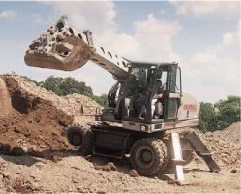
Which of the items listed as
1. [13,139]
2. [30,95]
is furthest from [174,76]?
[30,95]

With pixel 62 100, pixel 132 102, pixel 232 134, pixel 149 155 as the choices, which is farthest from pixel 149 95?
pixel 232 134

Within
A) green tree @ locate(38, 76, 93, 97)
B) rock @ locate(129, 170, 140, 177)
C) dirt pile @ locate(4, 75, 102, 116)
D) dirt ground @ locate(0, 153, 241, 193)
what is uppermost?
green tree @ locate(38, 76, 93, 97)

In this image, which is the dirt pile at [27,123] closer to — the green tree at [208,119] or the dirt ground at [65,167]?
the dirt ground at [65,167]

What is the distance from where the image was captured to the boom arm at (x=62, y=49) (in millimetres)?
10469

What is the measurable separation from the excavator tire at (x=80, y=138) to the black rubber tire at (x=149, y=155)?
190 centimetres

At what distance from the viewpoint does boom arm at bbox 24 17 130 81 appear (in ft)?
34.3

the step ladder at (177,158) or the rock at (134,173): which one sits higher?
the step ladder at (177,158)

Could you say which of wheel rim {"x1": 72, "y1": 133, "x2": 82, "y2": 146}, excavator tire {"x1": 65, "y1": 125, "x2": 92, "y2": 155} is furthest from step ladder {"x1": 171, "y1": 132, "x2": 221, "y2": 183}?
wheel rim {"x1": 72, "y1": 133, "x2": 82, "y2": 146}

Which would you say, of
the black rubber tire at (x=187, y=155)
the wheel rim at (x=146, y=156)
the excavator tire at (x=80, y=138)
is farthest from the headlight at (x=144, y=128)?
the black rubber tire at (x=187, y=155)

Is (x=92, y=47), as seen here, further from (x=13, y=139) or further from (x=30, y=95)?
(x=30, y=95)

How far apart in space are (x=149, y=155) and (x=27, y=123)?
530cm

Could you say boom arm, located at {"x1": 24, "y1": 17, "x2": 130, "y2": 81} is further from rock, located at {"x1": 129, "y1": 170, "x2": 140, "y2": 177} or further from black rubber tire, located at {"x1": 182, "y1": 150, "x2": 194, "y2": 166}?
black rubber tire, located at {"x1": 182, "y1": 150, "x2": 194, "y2": 166}

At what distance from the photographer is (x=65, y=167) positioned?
11.3 m

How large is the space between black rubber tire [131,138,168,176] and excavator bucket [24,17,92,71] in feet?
10.5
